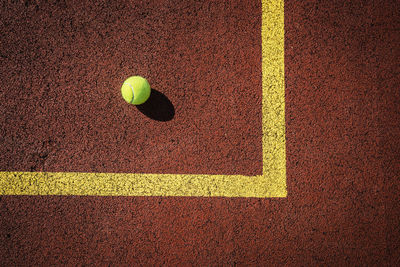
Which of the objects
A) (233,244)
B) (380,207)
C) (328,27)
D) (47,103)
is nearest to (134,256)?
(233,244)

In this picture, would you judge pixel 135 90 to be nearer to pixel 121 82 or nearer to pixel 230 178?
pixel 121 82

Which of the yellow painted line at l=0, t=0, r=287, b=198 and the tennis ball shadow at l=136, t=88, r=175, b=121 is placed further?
the tennis ball shadow at l=136, t=88, r=175, b=121

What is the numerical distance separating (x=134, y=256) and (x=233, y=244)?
2.73ft

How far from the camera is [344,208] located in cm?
215

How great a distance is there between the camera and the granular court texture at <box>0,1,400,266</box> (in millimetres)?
2025

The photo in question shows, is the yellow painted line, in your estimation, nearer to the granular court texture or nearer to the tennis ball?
the granular court texture

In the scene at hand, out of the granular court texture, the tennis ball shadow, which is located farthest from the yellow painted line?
the tennis ball shadow

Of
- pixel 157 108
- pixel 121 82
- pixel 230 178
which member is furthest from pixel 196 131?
pixel 121 82

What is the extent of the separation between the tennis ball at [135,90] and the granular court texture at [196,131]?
0.17m

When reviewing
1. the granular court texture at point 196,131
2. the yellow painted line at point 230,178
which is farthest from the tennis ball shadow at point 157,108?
the yellow painted line at point 230,178

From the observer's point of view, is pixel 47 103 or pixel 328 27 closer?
pixel 47 103

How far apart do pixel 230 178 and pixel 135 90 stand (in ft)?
3.51

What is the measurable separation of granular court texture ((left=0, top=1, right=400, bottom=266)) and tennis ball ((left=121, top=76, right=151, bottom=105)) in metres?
0.17

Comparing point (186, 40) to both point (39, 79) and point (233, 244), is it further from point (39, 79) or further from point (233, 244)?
point (233, 244)
